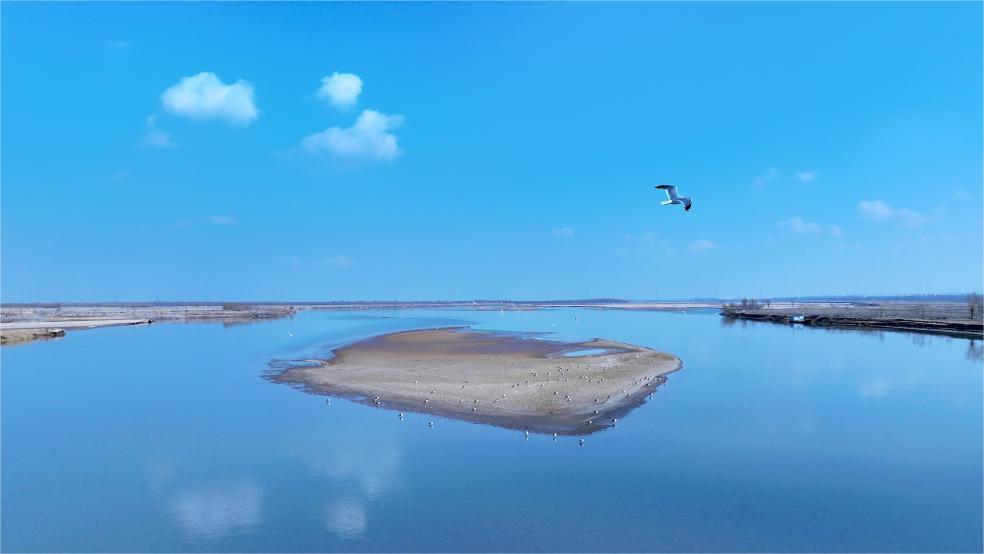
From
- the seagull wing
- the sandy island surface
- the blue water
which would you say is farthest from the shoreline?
the seagull wing

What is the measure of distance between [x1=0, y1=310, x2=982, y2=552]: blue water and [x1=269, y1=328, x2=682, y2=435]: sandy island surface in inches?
45.4

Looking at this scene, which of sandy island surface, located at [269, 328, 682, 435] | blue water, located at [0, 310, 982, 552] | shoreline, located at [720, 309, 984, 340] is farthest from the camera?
shoreline, located at [720, 309, 984, 340]

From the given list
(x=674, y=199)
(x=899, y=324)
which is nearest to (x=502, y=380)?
(x=674, y=199)

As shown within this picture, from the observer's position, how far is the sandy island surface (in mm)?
19109

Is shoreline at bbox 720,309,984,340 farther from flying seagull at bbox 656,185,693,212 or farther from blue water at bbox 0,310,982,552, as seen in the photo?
flying seagull at bbox 656,185,693,212

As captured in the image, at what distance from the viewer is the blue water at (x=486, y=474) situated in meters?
10.2

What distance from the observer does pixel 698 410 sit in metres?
20.1

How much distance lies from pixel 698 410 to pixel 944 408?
29.5 feet

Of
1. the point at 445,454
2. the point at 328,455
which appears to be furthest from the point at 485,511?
the point at 328,455

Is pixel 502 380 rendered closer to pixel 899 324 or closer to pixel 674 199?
pixel 674 199

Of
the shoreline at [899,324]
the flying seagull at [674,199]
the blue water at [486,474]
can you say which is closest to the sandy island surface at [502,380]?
the blue water at [486,474]

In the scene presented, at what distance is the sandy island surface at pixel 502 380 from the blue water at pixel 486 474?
1153 millimetres

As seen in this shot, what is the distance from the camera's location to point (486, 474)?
43.8 feet

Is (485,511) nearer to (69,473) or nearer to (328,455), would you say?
(328,455)
